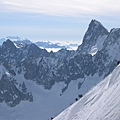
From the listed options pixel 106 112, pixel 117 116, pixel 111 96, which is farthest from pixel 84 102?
pixel 117 116

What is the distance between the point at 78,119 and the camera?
246 ft

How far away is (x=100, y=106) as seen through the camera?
70.8 meters

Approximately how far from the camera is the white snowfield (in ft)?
209

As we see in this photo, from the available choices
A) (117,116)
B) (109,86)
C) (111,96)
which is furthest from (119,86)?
(117,116)

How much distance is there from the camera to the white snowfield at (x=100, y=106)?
63.7 m

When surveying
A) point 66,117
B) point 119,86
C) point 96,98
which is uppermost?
point 119,86

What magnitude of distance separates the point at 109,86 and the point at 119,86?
8183 millimetres

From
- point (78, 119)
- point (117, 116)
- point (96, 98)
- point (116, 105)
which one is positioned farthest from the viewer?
point (96, 98)

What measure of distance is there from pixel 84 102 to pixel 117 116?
975 inches

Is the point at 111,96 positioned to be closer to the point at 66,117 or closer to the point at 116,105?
the point at 116,105

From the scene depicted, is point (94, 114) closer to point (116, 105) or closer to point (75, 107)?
point (116, 105)

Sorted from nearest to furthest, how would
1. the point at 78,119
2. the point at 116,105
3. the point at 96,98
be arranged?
1. the point at 116,105
2. the point at 78,119
3. the point at 96,98

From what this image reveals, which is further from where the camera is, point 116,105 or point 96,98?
point 96,98

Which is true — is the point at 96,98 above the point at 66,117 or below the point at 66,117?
above
